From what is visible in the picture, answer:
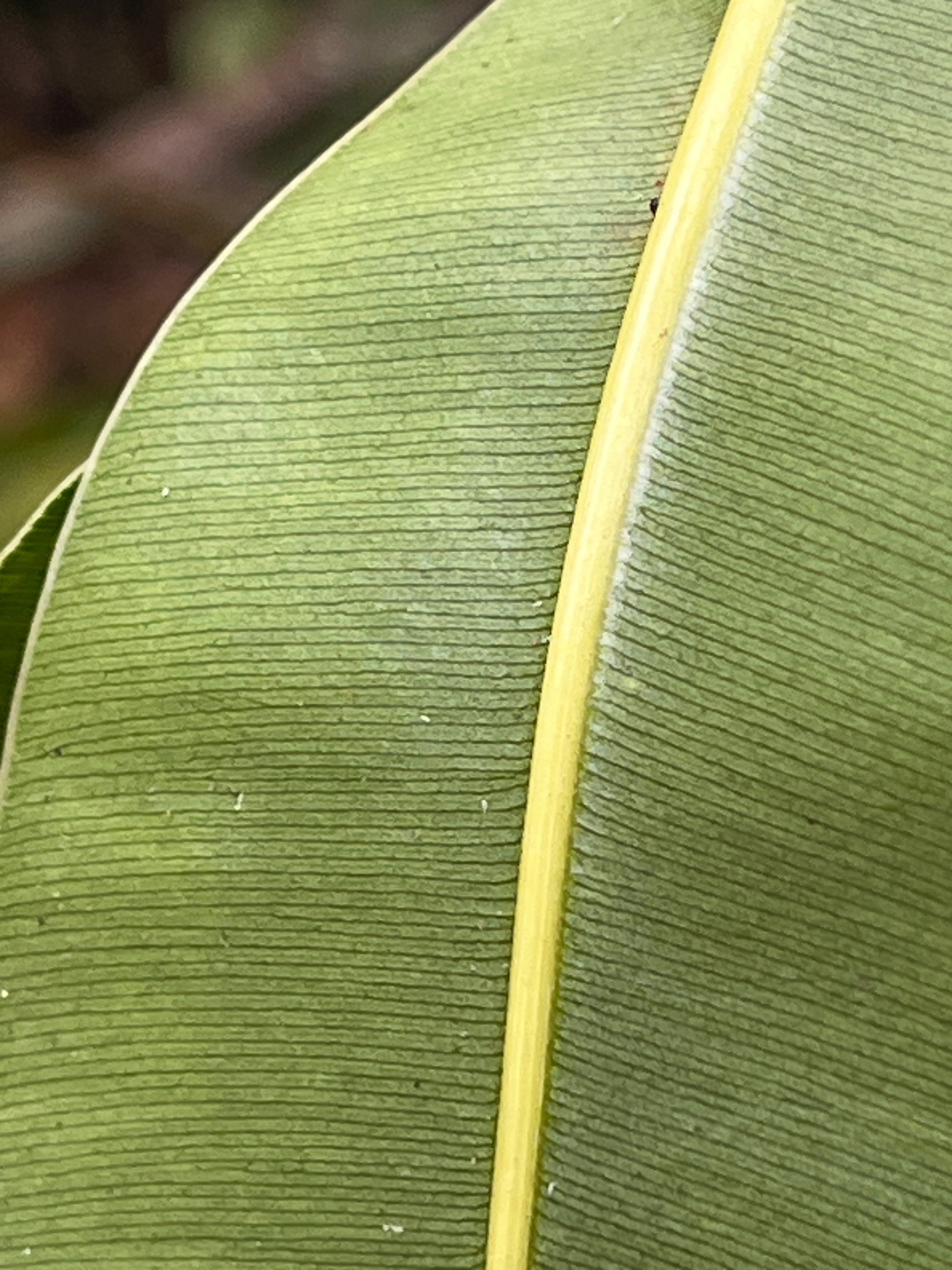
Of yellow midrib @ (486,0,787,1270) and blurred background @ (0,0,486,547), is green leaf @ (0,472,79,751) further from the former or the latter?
blurred background @ (0,0,486,547)

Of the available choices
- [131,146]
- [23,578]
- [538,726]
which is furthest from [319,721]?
[131,146]

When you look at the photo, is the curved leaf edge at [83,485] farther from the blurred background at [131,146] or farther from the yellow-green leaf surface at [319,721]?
the blurred background at [131,146]

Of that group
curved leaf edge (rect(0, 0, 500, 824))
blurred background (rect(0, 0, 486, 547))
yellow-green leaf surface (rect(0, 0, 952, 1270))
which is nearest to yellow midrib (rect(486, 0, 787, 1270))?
yellow-green leaf surface (rect(0, 0, 952, 1270))

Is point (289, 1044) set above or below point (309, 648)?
below

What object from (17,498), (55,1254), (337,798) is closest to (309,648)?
(337,798)

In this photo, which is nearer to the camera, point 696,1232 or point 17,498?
point 696,1232

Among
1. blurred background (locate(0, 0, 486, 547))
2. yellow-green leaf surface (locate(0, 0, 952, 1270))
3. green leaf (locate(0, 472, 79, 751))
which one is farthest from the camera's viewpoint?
blurred background (locate(0, 0, 486, 547))

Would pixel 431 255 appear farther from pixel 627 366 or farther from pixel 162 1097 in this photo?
pixel 162 1097
